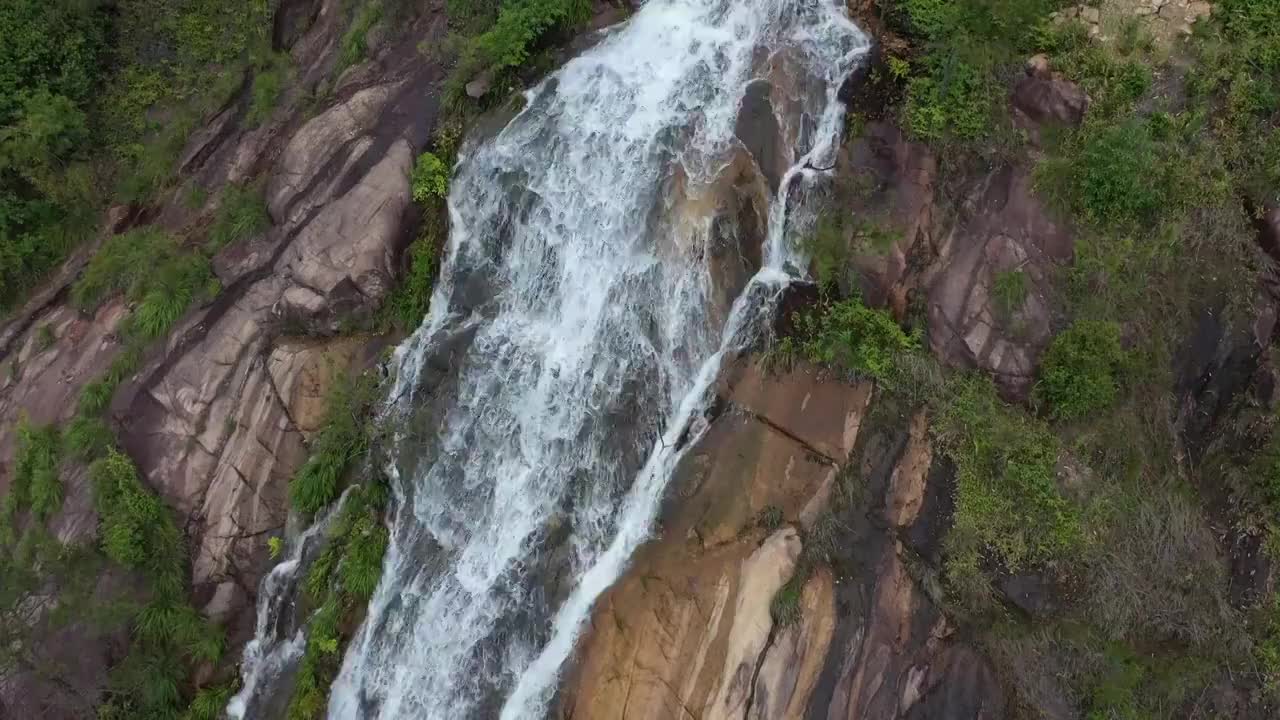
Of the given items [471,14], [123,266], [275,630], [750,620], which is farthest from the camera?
[471,14]

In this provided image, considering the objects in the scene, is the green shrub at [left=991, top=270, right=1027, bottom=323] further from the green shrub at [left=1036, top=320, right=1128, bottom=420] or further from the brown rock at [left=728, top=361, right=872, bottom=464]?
the brown rock at [left=728, top=361, right=872, bottom=464]

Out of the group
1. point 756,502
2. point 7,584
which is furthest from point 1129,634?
point 7,584

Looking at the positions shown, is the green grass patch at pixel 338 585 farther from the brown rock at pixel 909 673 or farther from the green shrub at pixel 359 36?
the green shrub at pixel 359 36

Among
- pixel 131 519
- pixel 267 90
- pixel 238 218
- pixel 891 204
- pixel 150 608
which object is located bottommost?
pixel 150 608

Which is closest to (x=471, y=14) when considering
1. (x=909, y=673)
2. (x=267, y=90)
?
(x=267, y=90)

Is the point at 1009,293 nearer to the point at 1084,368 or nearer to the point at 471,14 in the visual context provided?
the point at 1084,368

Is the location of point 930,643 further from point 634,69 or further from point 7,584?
point 7,584

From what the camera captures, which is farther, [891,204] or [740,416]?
[891,204]
